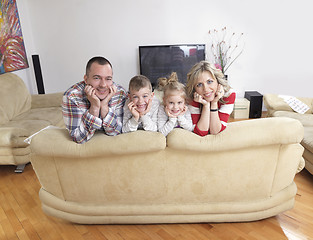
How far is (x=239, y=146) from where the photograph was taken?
5.29 feet

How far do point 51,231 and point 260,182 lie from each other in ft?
4.97

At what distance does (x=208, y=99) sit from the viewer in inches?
67.3

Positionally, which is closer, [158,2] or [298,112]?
[298,112]

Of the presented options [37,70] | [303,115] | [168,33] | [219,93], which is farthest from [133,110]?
[37,70]

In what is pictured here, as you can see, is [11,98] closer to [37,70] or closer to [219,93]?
[37,70]

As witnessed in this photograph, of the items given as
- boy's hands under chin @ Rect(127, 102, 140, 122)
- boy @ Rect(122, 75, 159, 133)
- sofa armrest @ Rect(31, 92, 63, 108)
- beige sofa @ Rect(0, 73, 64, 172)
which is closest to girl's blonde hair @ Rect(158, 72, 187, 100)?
boy @ Rect(122, 75, 159, 133)

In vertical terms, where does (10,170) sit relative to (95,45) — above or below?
below

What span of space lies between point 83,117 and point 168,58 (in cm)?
288

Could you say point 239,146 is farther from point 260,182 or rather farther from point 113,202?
point 113,202

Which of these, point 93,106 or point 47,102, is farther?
point 47,102

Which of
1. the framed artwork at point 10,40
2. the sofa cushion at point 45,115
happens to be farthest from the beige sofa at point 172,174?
the framed artwork at point 10,40

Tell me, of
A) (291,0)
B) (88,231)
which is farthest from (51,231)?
(291,0)

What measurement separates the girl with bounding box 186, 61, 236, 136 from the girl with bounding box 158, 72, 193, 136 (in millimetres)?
63

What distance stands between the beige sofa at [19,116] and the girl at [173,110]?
1.44 metres
